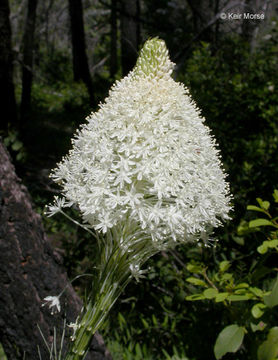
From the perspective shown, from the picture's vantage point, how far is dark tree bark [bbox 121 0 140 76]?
5.77 meters

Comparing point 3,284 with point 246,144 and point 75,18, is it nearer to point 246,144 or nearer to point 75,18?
point 246,144

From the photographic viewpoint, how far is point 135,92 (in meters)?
1.50

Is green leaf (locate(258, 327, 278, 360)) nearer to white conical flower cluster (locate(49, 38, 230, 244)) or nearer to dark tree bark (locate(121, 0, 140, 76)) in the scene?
white conical flower cluster (locate(49, 38, 230, 244))

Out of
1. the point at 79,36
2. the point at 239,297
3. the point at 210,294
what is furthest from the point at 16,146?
the point at 79,36

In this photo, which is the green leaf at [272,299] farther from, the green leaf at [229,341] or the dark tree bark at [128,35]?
the dark tree bark at [128,35]

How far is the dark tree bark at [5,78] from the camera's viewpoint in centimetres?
379

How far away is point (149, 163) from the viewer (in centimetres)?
135

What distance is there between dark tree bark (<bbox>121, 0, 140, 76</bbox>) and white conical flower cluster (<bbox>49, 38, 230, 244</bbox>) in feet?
13.0

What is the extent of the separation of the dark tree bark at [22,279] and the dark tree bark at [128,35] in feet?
12.4

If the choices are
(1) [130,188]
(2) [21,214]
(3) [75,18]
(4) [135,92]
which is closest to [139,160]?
(1) [130,188]

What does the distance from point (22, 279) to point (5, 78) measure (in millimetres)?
2618

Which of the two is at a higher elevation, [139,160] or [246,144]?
[139,160]

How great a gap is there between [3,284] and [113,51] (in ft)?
42.7

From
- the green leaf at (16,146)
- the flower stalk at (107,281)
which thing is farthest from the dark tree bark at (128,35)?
the flower stalk at (107,281)
